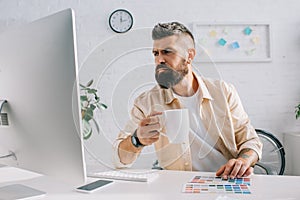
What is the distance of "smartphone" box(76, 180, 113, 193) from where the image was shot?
103cm

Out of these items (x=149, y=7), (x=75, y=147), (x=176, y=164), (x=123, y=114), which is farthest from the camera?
(x=149, y=7)

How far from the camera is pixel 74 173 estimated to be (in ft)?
2.74

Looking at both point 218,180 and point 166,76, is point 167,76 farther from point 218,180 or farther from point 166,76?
point 218,180

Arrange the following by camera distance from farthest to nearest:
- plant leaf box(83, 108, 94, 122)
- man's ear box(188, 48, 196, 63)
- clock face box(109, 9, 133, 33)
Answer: clock face box(109, 9, 133, 33), man's ear box(188, 48, 196, 63), plant leaf box(83, 108, 94, 122)

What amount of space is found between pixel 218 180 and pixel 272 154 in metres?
1.99

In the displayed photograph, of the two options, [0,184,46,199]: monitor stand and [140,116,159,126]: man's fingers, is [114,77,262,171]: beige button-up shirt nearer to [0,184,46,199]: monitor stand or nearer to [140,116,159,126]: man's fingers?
[140,116,159,126]: man's fingers

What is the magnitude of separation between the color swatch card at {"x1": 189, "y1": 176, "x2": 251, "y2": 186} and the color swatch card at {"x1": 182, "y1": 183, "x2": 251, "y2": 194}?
3 centimetres

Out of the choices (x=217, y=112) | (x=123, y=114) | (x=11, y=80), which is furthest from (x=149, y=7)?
(x=11, y=80)

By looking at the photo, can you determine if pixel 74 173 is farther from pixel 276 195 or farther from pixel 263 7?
pixel 263 7

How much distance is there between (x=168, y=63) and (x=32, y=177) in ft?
1.92

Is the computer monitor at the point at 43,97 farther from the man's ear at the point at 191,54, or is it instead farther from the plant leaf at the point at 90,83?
the man's ear at the point at 191,54

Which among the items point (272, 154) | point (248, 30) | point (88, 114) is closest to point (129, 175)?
point (88, 114)

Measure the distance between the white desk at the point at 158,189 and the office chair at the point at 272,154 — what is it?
72.8 inches

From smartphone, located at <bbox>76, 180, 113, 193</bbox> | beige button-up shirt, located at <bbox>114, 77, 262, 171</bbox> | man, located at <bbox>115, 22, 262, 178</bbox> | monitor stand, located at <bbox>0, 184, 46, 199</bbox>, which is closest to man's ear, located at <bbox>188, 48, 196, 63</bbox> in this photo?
man, located at <bbox>115, 22, 262, 178</bbox>
